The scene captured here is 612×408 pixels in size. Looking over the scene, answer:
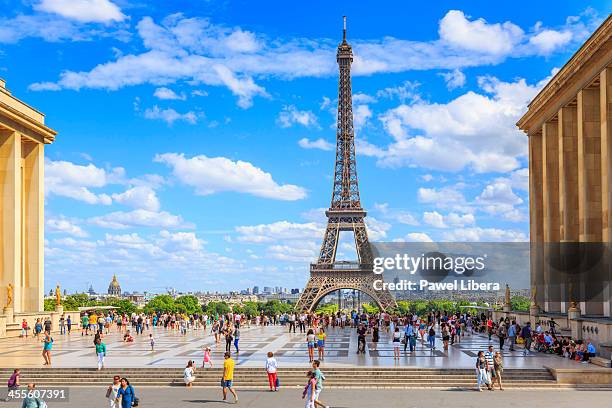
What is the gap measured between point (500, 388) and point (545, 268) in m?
29.2

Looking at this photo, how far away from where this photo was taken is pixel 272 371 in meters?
31.4

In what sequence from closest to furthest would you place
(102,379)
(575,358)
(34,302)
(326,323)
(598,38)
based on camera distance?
(102,379), (575,358), (598,38), (34,302), (326,323)

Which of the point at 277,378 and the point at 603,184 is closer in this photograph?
the point at 277,378

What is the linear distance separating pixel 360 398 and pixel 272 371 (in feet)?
12.5

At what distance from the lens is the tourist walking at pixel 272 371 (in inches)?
1233

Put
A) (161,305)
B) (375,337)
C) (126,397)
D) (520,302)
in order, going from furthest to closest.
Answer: (161,305)
(520,302)
(375,337)
(126,397)

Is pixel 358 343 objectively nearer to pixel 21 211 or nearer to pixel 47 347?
pixel 47 347

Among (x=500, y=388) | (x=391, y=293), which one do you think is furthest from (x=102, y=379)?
(x=391, y=293)

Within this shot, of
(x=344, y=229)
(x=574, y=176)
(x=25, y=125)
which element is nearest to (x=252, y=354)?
(x=574, y=176)

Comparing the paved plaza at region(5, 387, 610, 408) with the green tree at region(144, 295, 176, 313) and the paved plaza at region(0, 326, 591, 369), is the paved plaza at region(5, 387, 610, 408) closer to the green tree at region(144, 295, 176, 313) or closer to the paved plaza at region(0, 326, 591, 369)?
the paved plaza at region(0, 326, 591, 369)

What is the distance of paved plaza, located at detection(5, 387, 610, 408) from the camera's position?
27.9 m

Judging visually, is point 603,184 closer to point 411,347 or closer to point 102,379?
point 411,347

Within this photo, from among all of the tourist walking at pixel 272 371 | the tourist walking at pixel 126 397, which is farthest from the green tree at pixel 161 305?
the tourist walking at pixel 126 397

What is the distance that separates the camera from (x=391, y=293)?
109938mm
